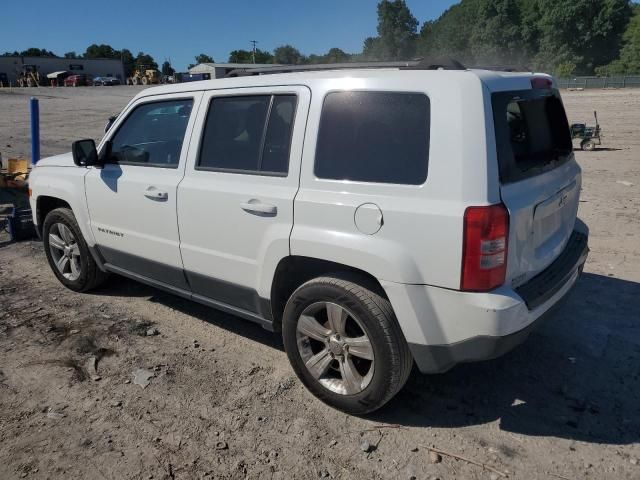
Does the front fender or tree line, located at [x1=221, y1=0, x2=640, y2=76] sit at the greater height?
tree line, located at [x1=221, y1=0, x2=640, y2=76]

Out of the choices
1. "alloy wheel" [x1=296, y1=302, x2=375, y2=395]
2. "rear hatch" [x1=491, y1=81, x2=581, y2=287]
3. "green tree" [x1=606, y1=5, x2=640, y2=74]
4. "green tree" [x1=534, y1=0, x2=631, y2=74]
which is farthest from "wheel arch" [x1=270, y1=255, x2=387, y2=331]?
"green tree" [x1=534, y1=0, x2=631, y2=74]

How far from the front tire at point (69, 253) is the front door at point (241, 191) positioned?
1.50 m

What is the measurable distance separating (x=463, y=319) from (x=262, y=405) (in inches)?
54.5

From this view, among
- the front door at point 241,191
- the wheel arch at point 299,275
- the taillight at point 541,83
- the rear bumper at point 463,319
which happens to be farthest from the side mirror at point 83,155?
the taillight at point 541,83

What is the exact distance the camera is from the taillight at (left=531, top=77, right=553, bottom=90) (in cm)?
303

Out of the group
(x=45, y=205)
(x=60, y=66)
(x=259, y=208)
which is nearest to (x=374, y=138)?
(x=259, y=208)

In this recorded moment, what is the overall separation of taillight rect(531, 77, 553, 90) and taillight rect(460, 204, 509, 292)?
38.2 inches

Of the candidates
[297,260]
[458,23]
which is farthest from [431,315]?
[458,23]

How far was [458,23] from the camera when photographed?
104 meters

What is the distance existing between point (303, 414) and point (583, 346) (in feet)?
6.95

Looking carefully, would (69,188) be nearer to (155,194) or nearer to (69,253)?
(69,253)

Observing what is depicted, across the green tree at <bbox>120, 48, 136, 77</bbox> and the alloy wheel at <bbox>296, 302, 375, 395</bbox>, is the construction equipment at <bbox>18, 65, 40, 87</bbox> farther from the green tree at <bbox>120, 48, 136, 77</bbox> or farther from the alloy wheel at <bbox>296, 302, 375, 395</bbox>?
the alloy wheel at <bbox>296, 302, 375, 395</bbox>

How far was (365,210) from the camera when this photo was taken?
2748mm

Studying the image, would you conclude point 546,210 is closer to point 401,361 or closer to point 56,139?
point 401,361
